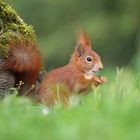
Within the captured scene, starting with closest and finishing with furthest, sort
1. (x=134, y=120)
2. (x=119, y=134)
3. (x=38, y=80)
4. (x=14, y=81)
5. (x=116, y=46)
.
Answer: (x=119, y=134), (x=134, y=120), (x=14, y=81), (x=38, y=80), (x=116, y=46)

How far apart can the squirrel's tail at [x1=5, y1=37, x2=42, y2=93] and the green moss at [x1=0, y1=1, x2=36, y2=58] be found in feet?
0.18

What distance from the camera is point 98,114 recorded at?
384cm

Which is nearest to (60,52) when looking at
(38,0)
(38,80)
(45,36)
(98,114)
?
(45,36)

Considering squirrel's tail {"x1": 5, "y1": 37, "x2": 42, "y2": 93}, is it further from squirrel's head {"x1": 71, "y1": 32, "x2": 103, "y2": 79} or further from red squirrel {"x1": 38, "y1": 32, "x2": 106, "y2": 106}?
squirrel's head {"x1": 71, "y1": 32, "x2": 103, "y2": 79}

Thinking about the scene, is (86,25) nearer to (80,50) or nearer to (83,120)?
(80,50)

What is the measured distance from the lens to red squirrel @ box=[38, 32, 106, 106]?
5596 mm

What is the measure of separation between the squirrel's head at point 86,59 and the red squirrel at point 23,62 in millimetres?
413

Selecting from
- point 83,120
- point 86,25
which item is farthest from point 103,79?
point 86,25

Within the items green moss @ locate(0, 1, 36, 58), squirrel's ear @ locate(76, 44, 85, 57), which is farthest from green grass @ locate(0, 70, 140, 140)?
squirrel's ear @ locate(76, 44, 85, 57)

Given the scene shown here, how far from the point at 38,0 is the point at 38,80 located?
8.41m

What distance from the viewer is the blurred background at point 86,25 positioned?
13547 mm

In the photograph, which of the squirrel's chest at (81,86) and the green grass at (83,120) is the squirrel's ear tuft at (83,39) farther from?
the green grass at (83,120)

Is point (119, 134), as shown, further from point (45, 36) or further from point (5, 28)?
point (45, 36)

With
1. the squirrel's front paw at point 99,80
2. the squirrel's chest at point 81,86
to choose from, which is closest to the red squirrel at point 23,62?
the squirrel's chest at point 81,86
